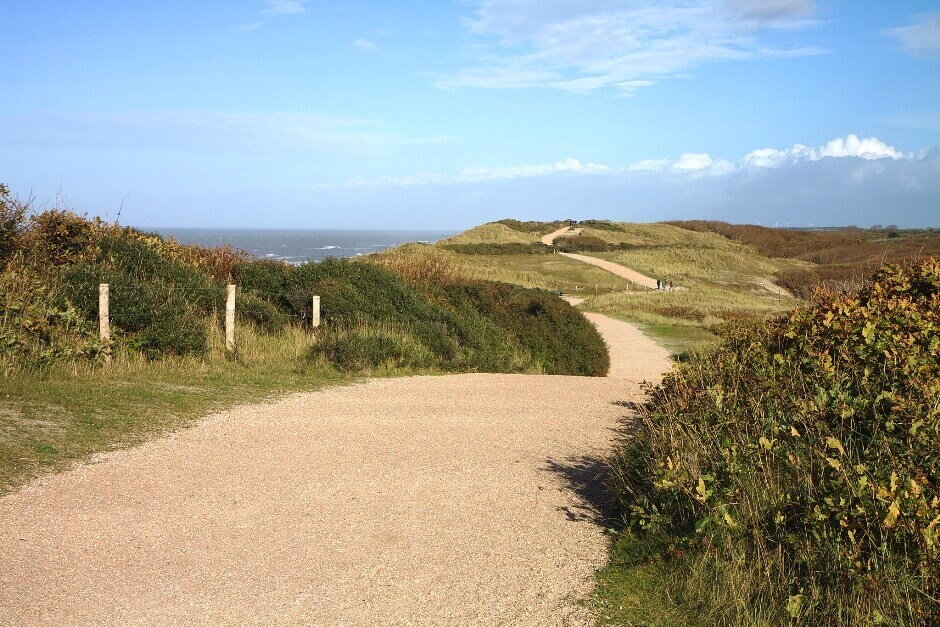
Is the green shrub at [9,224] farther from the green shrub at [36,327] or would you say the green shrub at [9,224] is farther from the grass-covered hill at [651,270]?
the grass-covered hill at [651,270]

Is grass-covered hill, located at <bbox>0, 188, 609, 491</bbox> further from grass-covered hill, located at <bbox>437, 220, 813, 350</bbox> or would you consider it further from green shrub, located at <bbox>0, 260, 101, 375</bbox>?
grass-covered hill, located at <bbox>437, 220, 813, 350</bbox>

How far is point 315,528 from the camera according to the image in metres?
5.66

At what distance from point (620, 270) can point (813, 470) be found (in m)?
53.1

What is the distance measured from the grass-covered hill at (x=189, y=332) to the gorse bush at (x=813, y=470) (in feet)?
17.8

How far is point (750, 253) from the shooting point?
7325 centimetres

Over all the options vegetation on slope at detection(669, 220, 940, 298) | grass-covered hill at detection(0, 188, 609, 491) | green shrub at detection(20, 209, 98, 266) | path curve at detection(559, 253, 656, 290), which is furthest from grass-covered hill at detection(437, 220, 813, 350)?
green shrub at detection(20, 209, 98, 266)

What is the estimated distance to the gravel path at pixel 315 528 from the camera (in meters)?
4.45

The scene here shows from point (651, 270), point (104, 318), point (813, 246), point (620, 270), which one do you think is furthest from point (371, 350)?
point (813, 246)

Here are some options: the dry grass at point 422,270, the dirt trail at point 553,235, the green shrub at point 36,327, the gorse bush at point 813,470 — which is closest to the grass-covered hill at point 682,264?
the dirt trail at point 553,235

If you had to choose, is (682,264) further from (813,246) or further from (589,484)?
(589,484)

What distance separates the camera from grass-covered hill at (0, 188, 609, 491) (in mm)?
8898

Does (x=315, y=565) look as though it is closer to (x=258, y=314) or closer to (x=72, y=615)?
(x=72, y=615)

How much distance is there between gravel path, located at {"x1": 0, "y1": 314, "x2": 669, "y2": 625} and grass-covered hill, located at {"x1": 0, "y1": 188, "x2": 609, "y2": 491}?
1.11 metres

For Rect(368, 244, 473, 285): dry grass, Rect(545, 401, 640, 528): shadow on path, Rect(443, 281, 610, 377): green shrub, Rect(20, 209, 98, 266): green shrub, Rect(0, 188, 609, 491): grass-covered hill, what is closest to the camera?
Rect(545, 401, 640, 528): shadow on path
